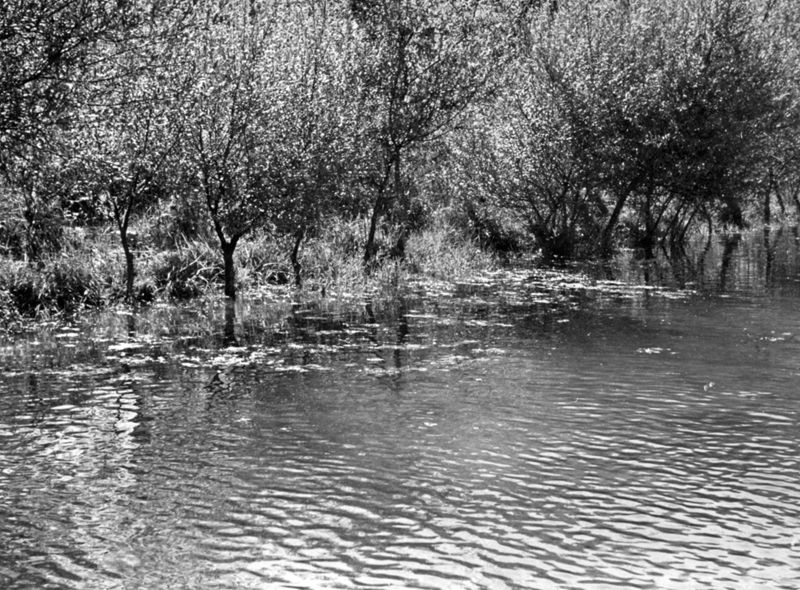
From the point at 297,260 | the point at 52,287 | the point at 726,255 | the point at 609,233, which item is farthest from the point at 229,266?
the point at 726,255

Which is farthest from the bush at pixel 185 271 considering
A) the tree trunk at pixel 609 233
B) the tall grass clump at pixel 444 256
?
the tree trunk at pixel 609 233

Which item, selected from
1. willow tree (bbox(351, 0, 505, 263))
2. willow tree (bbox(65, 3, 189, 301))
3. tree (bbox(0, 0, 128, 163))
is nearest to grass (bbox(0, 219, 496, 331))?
willow tree (bbox(65, 3, 189, 301))

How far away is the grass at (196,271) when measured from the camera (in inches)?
939

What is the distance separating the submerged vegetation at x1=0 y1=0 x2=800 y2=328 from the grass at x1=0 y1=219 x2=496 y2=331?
0.08 m

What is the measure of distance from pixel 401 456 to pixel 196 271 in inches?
652

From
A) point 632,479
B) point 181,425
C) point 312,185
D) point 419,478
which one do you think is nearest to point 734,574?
point 632,479

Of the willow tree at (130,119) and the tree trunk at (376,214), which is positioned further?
the tree trunk at (376,214)

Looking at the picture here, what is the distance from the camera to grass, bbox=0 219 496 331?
23.8 meters

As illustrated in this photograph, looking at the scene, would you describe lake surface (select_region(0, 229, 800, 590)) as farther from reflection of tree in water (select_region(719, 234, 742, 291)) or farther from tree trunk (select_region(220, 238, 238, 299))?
reflection of tree in water (select_region(719, 234, 742, 291))

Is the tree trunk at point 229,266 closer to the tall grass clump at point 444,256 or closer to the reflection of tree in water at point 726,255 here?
the tall grass clump at point 444,256

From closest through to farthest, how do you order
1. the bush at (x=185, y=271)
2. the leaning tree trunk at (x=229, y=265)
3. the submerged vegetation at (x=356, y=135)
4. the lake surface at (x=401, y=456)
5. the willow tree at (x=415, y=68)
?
the lake surface at (x=401, y=456) < the submerged vegetation at (x=356, y=135) < the bush at (x=185, y=271) < the leaning tree trunk at (x=229, y=265) < the willow tree at (x=415, y=68)

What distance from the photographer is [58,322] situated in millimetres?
A: 22391

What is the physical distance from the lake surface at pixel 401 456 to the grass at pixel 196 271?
2.55 meters

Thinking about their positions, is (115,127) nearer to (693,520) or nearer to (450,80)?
(450,80)
